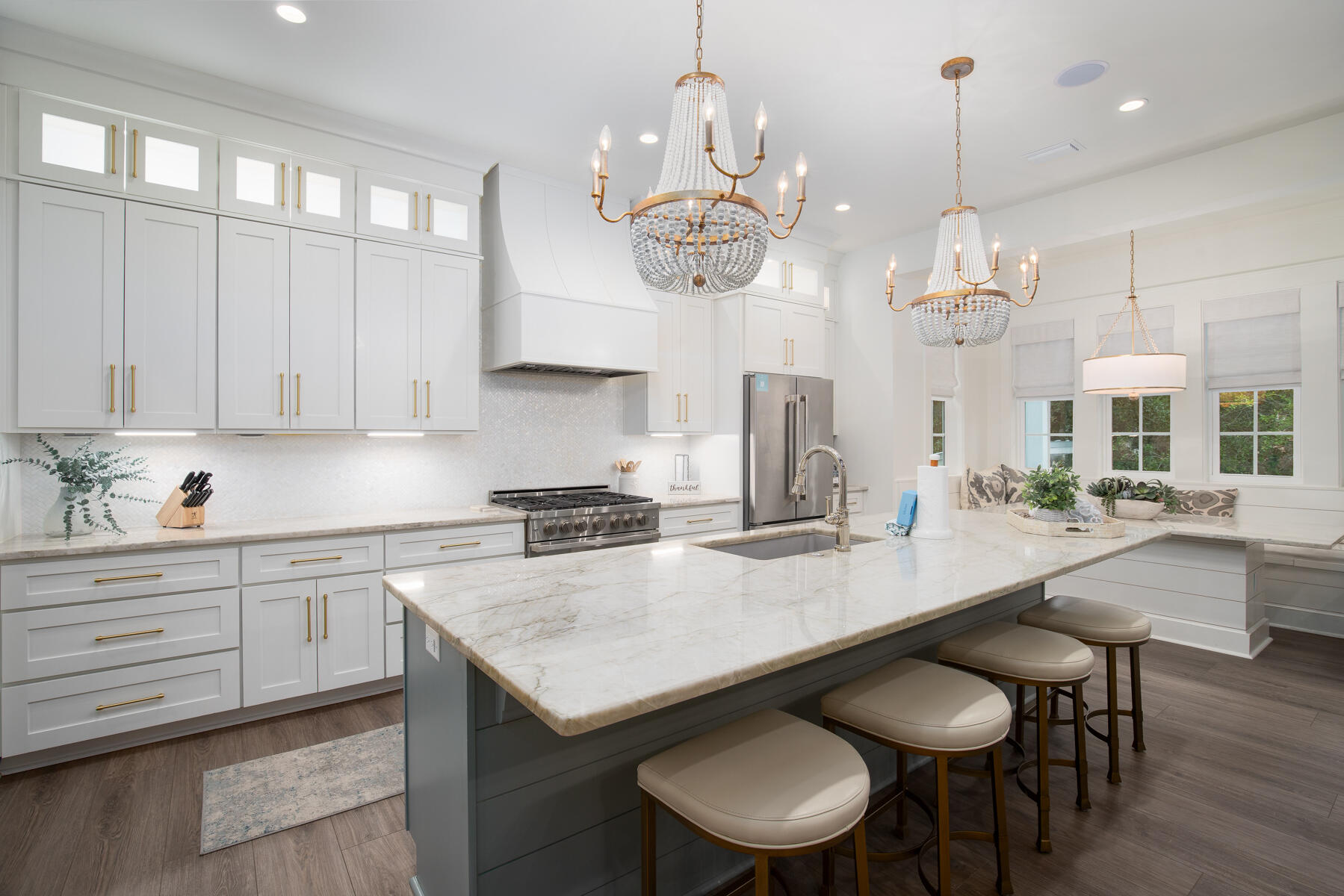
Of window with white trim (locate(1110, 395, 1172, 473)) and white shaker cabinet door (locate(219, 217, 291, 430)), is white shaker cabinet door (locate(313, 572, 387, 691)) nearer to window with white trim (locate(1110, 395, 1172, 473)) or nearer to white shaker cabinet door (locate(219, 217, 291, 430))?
white shaker cabinet door (locate(219, 217, 291, 430))

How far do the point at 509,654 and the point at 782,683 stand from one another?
1.02 meters

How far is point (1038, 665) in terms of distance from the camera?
1.92 metres

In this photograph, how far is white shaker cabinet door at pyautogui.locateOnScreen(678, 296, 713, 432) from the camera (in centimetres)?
467

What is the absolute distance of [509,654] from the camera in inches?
44.6

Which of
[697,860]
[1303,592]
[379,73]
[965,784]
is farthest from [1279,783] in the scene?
[379,73]

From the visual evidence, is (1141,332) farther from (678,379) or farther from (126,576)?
(126,576)

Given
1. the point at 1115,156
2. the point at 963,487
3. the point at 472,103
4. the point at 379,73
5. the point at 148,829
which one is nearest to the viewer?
the point at 148,829

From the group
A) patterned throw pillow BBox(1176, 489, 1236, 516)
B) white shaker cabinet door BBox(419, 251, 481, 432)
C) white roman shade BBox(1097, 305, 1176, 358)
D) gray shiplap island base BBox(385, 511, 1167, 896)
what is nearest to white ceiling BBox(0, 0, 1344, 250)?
white shaker cabinet door BBox(419, 251, 481, 432)

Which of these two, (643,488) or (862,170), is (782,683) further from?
(862,170)

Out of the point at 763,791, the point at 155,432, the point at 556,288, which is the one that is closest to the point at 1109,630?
the point at 763,791

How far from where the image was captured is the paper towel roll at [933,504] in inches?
97.9

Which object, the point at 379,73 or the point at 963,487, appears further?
the point at 963,487

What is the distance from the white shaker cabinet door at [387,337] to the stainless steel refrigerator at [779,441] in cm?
232

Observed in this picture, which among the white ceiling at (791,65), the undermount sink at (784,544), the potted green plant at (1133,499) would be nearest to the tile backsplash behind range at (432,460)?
the white ceiling at (791,65)
